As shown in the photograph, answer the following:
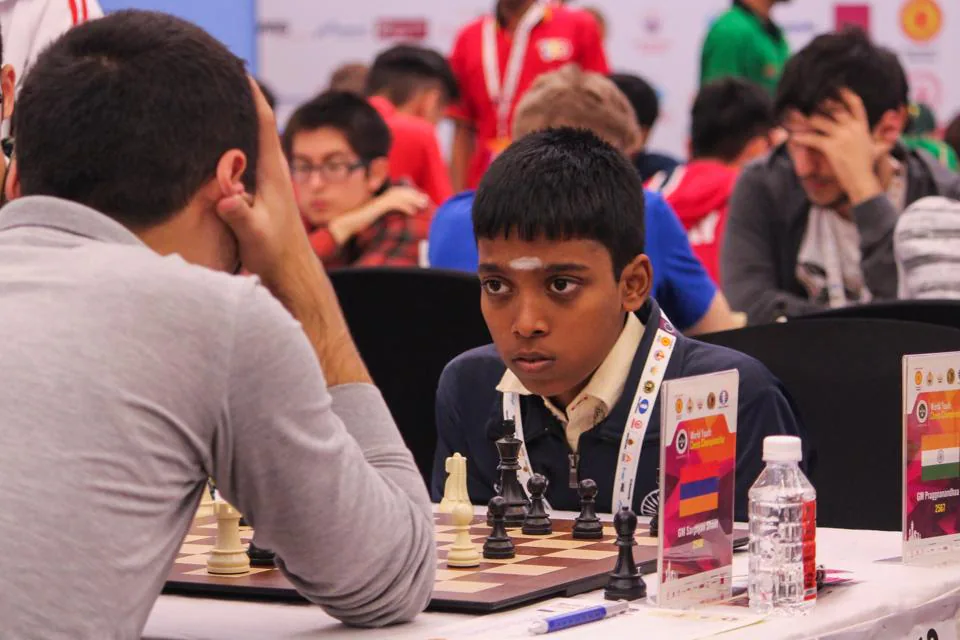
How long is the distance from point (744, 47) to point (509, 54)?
1.10 meters

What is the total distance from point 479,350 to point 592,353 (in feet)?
0.99

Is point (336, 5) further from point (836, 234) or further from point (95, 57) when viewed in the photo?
point (95, 57)

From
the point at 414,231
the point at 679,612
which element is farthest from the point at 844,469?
the point at 414,231

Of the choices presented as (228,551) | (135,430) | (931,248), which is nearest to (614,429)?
(228,551)

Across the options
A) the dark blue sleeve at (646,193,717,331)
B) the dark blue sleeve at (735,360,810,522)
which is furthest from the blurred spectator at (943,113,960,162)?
the dark blue sleeve at (735,360,810,522)

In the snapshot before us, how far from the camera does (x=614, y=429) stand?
2.46 metres

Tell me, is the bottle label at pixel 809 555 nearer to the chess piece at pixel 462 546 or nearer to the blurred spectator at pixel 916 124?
the chess piece at pixel 462 546

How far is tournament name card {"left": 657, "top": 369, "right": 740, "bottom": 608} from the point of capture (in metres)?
1.66

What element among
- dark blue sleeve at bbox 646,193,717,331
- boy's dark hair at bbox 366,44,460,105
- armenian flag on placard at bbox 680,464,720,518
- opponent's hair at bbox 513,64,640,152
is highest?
boy's dark hair at bbox 366,44,460,105

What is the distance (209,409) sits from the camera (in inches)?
57.5

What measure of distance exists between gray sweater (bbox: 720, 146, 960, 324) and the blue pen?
2.52m

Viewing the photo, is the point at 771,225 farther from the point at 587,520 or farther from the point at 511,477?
the point at 587,520

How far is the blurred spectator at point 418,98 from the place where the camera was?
6.47 metres

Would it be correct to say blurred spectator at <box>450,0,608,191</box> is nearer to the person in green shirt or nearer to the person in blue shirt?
the person in green shirt
